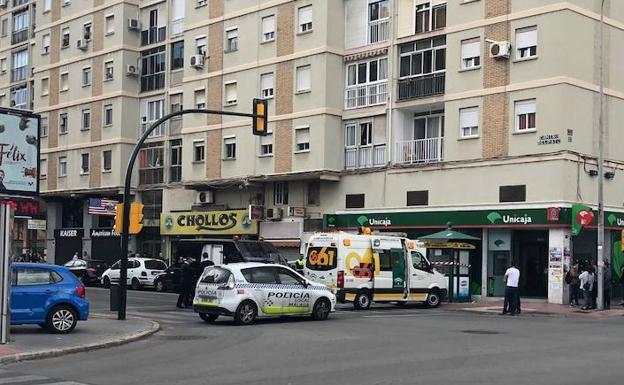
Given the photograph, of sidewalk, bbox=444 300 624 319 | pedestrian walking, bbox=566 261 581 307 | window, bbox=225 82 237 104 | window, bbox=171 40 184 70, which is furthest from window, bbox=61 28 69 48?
pedestrian walking, bbox=566 261 581 307

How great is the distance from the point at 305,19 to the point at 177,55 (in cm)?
1119

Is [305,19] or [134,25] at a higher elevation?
[134,25]

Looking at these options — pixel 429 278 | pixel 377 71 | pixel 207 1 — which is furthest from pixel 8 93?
pixel 429 278

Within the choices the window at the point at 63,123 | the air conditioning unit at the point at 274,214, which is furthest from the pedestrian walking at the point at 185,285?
the window at the point at 63,123

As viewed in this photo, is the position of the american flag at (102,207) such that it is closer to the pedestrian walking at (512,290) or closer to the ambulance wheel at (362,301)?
the ambulance wheel at (362,301)

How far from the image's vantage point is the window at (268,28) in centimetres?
4093

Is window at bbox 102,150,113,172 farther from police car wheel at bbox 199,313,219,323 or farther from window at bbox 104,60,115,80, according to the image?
police car wheel at bbox 199,313,219,323

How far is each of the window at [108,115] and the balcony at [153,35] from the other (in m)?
4.30

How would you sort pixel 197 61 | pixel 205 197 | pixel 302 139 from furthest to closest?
pixel 205 197, pixel 197 61, pixel 302 139

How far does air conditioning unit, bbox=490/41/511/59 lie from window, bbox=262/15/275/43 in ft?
39.8

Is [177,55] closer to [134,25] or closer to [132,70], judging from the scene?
[132,70]

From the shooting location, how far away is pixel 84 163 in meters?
52.8

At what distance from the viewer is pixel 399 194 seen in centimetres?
3609

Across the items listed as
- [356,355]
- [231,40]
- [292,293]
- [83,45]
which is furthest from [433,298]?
[83,45]
